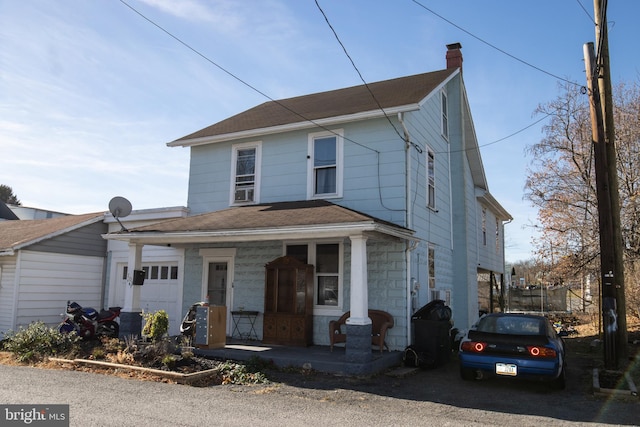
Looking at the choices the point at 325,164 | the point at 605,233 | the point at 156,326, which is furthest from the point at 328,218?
the point at 605,233

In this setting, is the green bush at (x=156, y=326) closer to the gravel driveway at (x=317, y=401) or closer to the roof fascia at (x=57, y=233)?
the gravel driveway at (x=317, y=401)

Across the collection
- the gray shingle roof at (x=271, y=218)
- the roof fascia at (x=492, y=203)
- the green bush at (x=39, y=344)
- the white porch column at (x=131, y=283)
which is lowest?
the green bush at (x=39, y=344)

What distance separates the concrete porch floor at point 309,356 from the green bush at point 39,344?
118 inches

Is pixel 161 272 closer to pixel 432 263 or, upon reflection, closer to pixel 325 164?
pixel 325 164

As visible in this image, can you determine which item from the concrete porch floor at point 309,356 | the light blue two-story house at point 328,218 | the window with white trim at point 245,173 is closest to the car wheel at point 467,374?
the concrete porch floor at point 309,356

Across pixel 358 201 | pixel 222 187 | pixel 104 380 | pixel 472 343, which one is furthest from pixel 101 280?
pixel 472 343

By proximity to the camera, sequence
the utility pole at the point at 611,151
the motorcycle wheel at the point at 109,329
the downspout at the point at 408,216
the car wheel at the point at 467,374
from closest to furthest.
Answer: the car wheel at the point at 467,374, the utility pole at the point at 611,151, the downspout at the point at 408,216, the motorcycle wheel at the point at 109,329

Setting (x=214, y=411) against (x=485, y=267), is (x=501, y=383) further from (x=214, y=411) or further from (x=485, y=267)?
(x=485, y=267)

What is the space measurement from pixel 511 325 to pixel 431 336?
1956 millimetres

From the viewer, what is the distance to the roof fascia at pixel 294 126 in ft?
38.7

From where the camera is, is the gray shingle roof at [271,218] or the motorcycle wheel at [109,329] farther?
the motorcycle wheel at [109,329]

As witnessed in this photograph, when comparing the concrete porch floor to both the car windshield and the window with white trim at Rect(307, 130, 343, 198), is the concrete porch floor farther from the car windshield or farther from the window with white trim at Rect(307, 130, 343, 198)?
the window with white trim at Rect(307, 130, 343, 198)

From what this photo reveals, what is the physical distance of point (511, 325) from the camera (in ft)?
30.7

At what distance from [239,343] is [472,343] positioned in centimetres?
600
